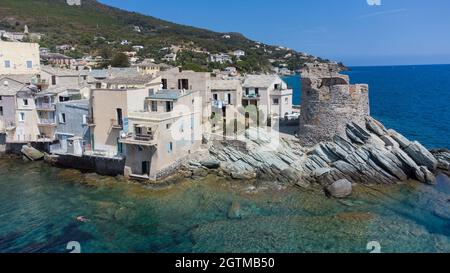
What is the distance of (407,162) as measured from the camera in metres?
29.8

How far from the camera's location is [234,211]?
23969mm

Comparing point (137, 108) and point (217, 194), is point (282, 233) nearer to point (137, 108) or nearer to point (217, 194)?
point (217, 194)

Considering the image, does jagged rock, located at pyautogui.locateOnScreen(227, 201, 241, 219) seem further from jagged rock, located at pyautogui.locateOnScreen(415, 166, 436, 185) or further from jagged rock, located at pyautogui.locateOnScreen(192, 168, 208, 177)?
jagged rock, located at pyautogui.locateOnScreen(415, 166, 436, 185)

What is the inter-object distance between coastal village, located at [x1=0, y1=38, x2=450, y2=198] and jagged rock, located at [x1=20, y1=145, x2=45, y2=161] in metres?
0.10

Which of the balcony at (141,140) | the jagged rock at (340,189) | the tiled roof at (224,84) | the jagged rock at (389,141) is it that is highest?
the tiled roof at (224,84)

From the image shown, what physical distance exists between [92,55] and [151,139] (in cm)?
9350

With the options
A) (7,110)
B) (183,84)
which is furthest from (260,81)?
(7,110)

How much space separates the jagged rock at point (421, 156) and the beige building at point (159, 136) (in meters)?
18.5

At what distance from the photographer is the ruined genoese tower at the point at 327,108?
33375 millimetres

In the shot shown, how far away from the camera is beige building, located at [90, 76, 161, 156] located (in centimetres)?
3161

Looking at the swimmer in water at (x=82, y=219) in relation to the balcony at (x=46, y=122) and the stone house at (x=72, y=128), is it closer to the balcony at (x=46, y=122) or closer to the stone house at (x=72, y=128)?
the stone house at (x=72, y=128)

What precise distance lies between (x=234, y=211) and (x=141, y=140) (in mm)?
9741

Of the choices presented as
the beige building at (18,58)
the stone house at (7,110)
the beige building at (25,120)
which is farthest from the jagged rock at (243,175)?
the beige building at (18,58)
